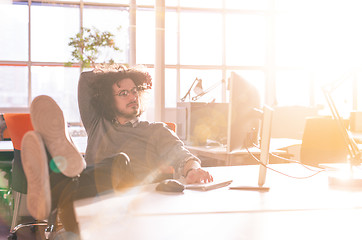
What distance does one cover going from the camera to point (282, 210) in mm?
1119

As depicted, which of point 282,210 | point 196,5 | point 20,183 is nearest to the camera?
point 282,210

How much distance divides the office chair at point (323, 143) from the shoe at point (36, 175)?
9.67 feet

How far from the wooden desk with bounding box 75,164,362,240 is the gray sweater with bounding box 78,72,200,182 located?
0.56 meters

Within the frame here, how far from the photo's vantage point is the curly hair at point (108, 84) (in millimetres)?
2076

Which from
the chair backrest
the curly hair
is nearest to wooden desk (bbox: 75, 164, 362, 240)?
the curly hair

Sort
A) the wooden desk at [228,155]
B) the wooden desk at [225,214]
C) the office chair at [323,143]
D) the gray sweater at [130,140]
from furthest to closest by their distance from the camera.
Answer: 1. the office chair at [323,143]
2. the wooden desk at [228,155]
3. the gray sweater at [130,140]
4. the wooden desk at [225,214]

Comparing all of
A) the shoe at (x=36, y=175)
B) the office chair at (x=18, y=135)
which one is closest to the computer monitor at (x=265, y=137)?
the shoe at (x=36, y=175)

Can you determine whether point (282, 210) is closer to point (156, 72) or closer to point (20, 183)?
point (20, 183)

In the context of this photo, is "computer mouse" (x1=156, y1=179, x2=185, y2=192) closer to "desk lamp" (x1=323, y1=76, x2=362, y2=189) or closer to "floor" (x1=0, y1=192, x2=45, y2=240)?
"desk lamp" (x1=323, y1=76, x2=362, y2=189)

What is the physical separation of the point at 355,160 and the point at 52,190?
1.19 meters

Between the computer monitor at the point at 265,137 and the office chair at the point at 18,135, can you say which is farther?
the office chair at the point at 18,135

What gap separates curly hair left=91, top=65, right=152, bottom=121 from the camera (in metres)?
2.08

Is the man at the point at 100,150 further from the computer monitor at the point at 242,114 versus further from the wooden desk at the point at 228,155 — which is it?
the wooden desk at the point at 228,155

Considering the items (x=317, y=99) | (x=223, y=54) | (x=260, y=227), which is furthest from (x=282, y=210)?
(x=317, y=99)
